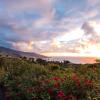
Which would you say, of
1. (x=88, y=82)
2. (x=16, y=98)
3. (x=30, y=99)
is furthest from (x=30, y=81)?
(x=88, y=82)

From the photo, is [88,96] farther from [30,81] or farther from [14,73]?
[14,73]

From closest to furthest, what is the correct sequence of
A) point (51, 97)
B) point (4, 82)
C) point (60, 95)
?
point (60, 95), point (51, 97), point (4, 82)

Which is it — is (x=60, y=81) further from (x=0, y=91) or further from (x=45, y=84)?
(x=0, y=91)

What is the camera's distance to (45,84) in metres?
13.2

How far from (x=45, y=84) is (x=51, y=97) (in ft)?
4.86

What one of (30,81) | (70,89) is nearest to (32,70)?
(30,81)

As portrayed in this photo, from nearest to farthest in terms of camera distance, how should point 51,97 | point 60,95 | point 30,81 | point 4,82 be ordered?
point 60,95 < point 51,97 < point 30,81 < point 4,82

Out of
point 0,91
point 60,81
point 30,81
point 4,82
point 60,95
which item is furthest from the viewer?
point 4,82

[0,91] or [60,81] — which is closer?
[60,81]

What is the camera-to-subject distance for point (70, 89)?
39.9 feet

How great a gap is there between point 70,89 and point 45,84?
1455 millimetres

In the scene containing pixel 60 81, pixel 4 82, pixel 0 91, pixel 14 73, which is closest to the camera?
pixel 60 81

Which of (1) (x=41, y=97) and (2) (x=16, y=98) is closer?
(1) (x=41, y=97)

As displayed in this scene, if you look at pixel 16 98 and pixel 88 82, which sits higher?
pixel 88 82
